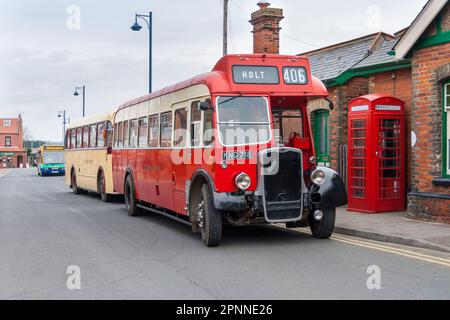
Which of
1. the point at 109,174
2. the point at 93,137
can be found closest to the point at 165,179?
the point at 109,174

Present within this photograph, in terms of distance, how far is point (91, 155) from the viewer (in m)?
21.4

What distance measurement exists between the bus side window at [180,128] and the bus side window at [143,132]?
98.9 inches

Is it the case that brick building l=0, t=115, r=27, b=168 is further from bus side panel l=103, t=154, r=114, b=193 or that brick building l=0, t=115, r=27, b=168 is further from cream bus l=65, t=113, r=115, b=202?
bus side panel l=103, t=154, r=114, b=193

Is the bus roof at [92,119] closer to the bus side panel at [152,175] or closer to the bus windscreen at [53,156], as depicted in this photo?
the bus side panel at [152,175]

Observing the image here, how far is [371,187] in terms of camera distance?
44.8ft

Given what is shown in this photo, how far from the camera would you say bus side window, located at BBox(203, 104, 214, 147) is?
9539 mm

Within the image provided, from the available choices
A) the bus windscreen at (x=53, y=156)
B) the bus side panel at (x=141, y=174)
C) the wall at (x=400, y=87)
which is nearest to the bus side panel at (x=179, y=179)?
the bus side panel at (x=141, y=174)


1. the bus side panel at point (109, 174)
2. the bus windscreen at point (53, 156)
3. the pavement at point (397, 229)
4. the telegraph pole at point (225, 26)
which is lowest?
the pavement at point (397, 229)

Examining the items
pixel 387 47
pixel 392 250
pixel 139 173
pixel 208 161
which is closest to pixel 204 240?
pixel 208 161

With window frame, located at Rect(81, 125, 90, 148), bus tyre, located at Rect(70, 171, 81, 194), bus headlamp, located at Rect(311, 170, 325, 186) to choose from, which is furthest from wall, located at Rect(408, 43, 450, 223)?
bus tyre, located at Rect(70, 171, 81, 194)

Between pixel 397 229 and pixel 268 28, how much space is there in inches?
456

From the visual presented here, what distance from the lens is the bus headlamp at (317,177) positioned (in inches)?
377

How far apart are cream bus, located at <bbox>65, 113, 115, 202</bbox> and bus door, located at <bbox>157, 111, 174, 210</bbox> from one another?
6378 millimetres

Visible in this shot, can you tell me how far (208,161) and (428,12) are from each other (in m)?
6.18
